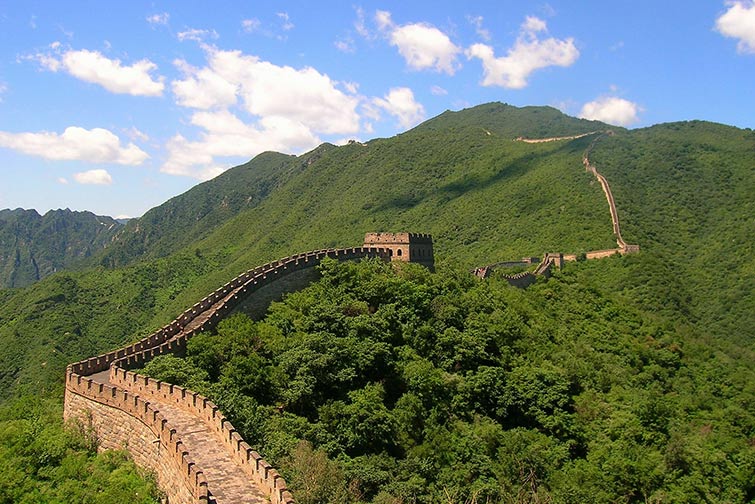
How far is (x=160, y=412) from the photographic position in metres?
19.1

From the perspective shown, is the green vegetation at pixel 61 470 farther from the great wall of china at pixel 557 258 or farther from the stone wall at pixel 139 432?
the great wall of china at pixel 557 258

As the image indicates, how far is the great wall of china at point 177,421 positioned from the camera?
14.7 meters

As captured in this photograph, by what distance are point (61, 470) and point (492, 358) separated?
65.8 feet

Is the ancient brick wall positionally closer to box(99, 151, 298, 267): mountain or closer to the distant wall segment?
the distant wall segment

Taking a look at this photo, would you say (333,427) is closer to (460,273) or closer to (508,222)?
(460,273)

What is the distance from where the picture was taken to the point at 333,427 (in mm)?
24734

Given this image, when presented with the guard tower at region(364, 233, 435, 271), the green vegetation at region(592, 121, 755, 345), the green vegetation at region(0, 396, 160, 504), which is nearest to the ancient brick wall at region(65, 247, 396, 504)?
the green vegetation at region(0, 396, 160, 504)

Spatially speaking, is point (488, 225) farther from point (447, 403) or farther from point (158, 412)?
point (158, 412)

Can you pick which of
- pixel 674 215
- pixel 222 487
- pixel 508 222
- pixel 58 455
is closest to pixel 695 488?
pixel 222 487

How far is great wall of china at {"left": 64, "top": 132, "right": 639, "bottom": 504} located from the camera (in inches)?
577

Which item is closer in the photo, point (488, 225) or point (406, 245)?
point (406, 245)

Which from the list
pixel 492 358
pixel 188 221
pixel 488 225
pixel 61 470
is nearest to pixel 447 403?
pixel 492 358

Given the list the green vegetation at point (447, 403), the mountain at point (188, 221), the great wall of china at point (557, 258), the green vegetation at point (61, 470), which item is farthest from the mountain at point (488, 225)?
the mountain at point (188, 221)

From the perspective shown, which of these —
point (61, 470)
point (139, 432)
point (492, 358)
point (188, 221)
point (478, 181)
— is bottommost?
point (61, 470)
